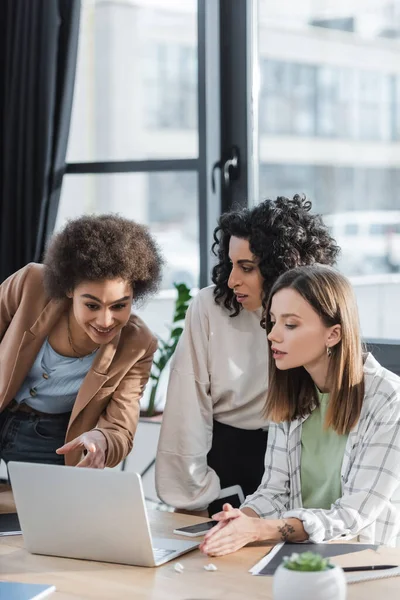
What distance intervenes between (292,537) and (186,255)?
6.57 feet

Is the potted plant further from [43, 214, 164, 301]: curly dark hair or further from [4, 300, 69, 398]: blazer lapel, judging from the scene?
[4, 300, 69, 398]: blazer lapel

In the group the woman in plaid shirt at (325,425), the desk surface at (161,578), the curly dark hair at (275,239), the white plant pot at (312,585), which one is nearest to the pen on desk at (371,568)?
the desk surface at (161,578)

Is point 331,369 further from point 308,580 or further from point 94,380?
point 308,580

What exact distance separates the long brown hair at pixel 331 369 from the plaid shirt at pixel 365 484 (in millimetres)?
37

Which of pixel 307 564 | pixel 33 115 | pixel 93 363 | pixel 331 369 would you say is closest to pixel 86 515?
pixel 307 564

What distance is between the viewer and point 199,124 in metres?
3.51

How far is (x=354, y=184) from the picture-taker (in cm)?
336

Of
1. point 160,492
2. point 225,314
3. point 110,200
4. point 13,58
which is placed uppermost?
point 13,58

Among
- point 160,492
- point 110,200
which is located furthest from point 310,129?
point 160,492

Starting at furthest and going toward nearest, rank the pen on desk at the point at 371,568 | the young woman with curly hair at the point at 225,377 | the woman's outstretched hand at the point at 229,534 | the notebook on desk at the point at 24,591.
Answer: the young woman with curly hair at the point at 225,377 → the woman's outstretched hand at the point at 229,534 → the pen on desk at the point at 371,568 → the notebook on desk at the point at 24,591

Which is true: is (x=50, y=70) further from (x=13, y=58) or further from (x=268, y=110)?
(x=268, y=110)

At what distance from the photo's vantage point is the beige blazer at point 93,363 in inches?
98.5

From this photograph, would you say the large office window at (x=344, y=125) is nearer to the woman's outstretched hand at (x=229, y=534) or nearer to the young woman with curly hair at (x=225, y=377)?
the young woman with curly hair at (x=225, y=377)

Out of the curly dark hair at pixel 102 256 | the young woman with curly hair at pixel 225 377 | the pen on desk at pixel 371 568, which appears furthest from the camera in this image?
the young woman with curly hair at pixel 225 377
